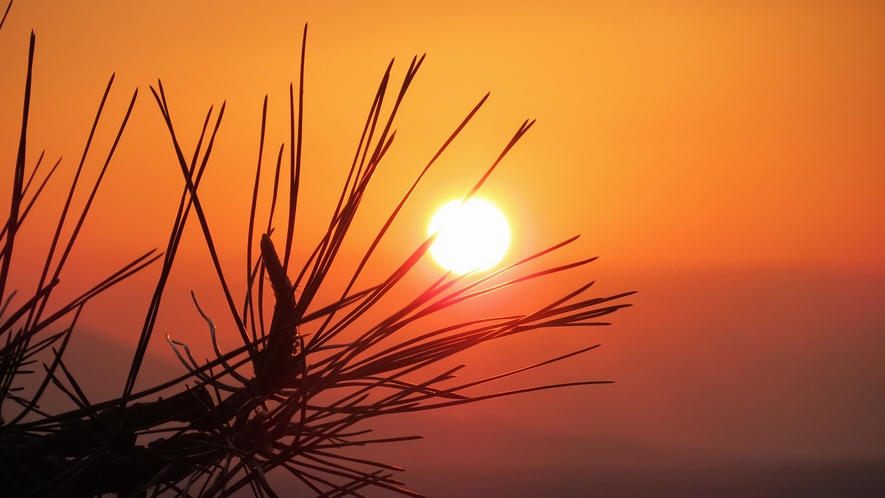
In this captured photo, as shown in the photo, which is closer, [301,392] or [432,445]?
[301,392]

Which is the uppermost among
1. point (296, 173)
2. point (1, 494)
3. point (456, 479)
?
point (456, 479)

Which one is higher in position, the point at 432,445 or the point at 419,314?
the point at 432,445

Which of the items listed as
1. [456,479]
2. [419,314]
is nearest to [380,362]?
[419,314]

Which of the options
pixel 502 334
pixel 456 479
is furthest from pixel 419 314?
pixel 456 479

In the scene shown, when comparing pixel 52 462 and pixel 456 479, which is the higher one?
pixel 456 479

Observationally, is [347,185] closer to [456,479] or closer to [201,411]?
[201,411]

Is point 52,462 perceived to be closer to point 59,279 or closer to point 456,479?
point 59,279

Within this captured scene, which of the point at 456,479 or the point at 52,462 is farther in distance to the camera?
the point at 456,479

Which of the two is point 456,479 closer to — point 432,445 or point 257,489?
point 432,445
